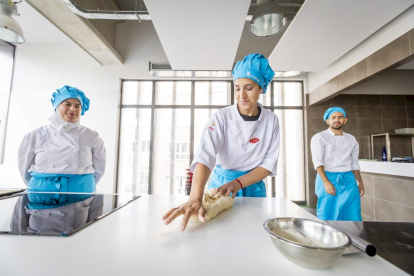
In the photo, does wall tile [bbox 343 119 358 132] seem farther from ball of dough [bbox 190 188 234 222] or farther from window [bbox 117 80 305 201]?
ball of dough [bbox 190 188 234 222]

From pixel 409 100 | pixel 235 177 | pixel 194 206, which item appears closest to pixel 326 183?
pixel 235 177

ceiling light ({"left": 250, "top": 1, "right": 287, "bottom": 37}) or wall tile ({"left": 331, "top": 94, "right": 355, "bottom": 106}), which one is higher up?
ceiling light ({"left": 250, "top": 1, "right": 287, "bottom": 37})

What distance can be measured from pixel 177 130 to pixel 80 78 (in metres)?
2.24

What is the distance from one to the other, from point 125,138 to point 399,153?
5785 millimetres

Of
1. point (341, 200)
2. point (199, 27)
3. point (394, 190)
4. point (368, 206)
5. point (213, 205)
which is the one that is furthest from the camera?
point (368, 206)

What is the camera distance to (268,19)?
2357mm

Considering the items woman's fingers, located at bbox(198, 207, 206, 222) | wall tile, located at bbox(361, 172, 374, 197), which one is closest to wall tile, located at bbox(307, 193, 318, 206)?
wall tile, located at bbox(361, 172, 374, 197)

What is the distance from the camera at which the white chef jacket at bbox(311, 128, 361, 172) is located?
2.37 m

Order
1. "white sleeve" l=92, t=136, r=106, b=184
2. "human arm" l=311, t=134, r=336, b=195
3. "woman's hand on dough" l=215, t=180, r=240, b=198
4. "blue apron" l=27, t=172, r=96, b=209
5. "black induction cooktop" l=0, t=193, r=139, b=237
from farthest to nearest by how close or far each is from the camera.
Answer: "human arm" l=311, t=134, r=336, b=195 < "white sleeve" l=92, t=136, r=106, b=184 < "blue apron" l=27, t=172, r=96, b=209 < "woman's hand on dough" l=215, t=180, r=240, b=198 < "black induction cooktop" l=0, t=193, r=139, b=237

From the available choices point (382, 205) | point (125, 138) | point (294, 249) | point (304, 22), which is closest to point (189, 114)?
point (125, 138)

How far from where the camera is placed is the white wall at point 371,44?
2.16 m

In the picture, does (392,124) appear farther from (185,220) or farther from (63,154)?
(63,154)

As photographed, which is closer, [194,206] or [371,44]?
[194,206]

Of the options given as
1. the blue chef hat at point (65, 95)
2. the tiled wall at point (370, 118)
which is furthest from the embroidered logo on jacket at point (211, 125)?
the tiled wall at point (370, 118)
